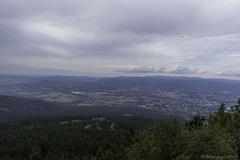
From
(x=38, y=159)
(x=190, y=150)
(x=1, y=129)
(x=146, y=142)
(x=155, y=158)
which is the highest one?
(x=190, y=150)

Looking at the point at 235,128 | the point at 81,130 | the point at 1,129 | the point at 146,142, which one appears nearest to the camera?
the point at 146,142

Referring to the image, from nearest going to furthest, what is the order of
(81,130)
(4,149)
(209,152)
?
(209,152), (4,149), (81,130)

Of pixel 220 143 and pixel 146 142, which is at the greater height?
pixel 220 143

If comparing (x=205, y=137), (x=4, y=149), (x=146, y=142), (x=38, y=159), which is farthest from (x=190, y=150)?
(x=4, y=149)

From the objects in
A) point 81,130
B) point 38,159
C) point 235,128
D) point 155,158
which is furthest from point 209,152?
point 81,130

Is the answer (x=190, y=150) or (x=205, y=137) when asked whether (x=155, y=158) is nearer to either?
(x=190, y=150)

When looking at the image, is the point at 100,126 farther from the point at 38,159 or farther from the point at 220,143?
the point at 220,143

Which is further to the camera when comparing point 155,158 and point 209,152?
point 155,158
